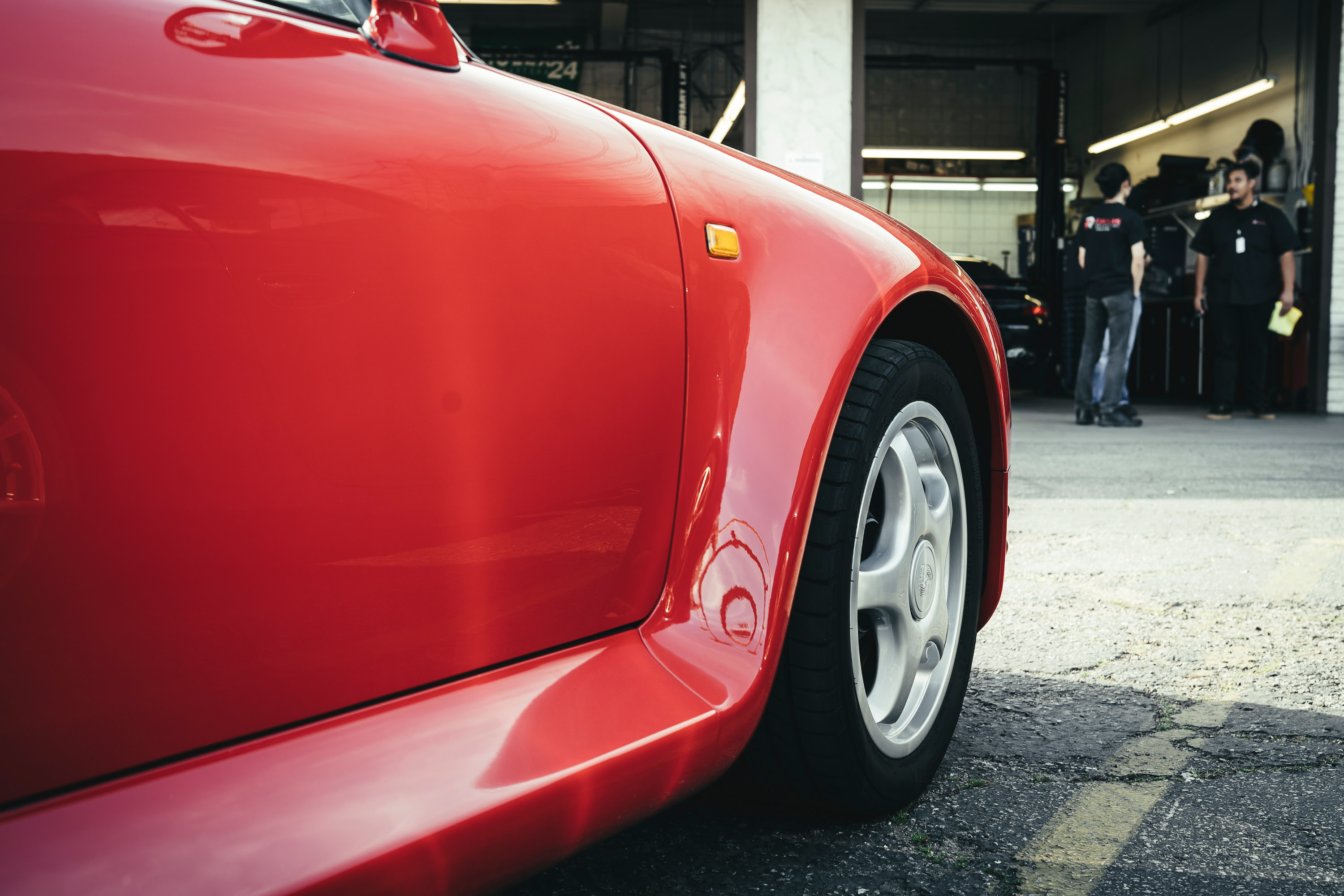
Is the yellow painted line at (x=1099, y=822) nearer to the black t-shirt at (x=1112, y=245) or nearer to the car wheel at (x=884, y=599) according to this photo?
the car wheel at (x=884, y=599)

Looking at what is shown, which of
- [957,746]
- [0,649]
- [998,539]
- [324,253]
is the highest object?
[324,253]

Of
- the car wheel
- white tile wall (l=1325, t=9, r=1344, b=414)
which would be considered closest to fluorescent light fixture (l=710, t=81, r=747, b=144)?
white tile wall (l=1325, t=9, r=1344, b=414)

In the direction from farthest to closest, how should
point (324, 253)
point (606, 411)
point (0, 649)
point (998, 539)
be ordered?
point (998, 539)
point (606, 411)
point (324, 253)
point (0, 649)

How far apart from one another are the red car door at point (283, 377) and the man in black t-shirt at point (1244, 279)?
8.54 metres

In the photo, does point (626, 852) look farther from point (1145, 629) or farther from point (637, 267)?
point (1145, 629)

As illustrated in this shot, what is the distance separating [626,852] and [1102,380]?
7.73 meters

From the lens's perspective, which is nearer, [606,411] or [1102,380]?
[606,411]

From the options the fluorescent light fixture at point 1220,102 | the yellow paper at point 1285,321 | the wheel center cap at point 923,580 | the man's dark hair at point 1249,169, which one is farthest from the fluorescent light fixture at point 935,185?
the wheel center cap at point 923,580

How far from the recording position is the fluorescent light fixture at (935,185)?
59.9ft

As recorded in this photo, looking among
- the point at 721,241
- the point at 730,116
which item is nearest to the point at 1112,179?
the point at 721,241

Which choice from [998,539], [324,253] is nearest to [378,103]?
[324,253]

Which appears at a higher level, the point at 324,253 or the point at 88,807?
the point at 324,253

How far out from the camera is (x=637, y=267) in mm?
1200

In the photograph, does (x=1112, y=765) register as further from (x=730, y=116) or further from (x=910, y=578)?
(x=730, y=116)
